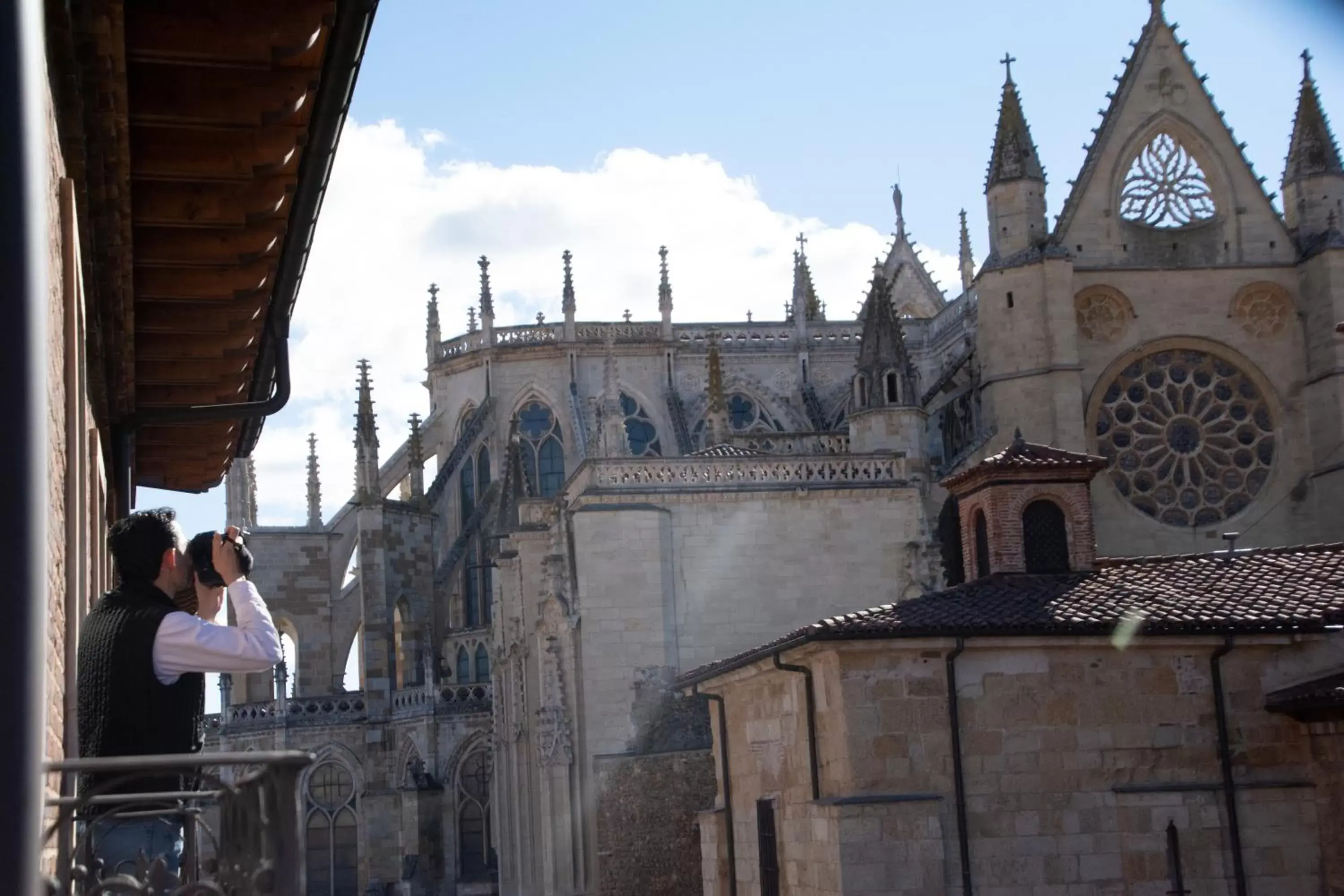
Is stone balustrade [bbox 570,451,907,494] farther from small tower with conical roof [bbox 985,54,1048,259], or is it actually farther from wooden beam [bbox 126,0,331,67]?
wooden beam [bbox 126,0,331,67]

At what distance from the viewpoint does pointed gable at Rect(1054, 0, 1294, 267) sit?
131ft

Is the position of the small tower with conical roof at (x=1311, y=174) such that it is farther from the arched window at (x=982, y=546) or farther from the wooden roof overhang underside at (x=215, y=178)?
the wooden roof overhang underside at (x=215, y=178)

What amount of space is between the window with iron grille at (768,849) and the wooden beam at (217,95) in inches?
641

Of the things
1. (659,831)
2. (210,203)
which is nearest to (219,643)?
(210,203)

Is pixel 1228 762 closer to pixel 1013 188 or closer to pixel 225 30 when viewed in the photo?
pixel 225 30

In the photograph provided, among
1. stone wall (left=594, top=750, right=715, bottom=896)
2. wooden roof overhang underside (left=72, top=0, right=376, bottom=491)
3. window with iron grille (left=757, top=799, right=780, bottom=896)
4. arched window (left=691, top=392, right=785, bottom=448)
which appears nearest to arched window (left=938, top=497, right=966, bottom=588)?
stone wall (left=594, top=750, right=715, bottom=896)

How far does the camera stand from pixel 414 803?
143 ft

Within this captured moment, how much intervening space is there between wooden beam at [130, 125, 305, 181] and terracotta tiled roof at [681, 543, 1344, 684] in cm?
1271

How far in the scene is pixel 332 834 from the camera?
4438 centimetres

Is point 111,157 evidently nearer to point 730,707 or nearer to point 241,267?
point 241,267

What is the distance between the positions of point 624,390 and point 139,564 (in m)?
44.2

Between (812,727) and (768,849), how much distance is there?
8.47 ft

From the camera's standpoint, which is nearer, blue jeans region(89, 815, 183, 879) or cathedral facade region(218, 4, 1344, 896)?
blue jeans region(89, 815, 183, 879)

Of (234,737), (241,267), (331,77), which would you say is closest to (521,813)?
(234,737)
